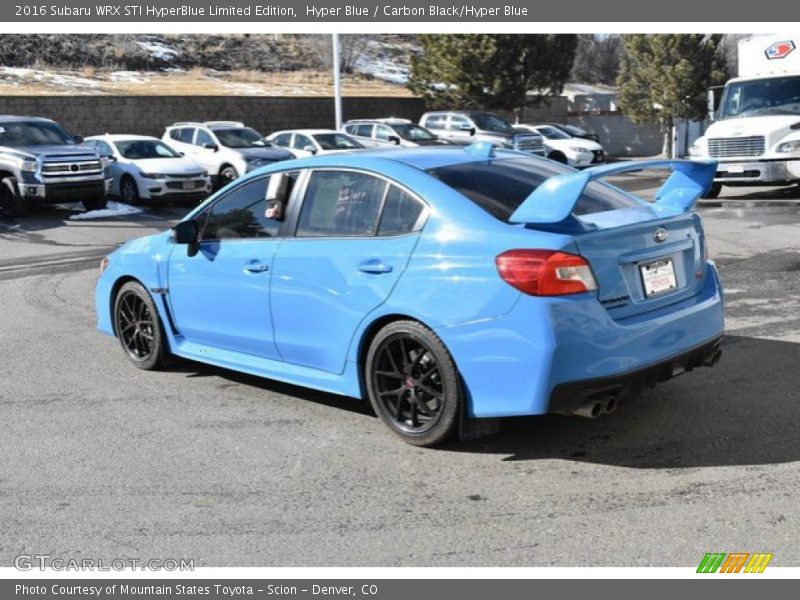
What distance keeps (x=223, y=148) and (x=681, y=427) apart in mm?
18708

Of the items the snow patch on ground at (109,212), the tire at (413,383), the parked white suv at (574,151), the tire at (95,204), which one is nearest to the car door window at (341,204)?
the tire at (413,383)

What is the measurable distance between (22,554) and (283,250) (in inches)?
91.7

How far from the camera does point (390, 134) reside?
27.4 metres

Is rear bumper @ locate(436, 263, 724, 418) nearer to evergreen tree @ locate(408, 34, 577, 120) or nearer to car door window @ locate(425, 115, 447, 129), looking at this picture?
car door window @ locate(425, 115, 447, 129)

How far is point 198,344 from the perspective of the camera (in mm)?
6418

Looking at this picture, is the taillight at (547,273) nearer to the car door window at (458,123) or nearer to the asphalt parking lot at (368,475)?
the asphalt parking lot at (368,475)

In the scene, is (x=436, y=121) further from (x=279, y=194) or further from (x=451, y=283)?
(x=451, y=283)

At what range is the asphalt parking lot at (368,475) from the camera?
3990mm

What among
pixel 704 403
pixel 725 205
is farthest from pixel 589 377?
pixel 725 205

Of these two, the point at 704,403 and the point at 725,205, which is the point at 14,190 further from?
the point at 704,403

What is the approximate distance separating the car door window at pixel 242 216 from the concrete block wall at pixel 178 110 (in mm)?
25494

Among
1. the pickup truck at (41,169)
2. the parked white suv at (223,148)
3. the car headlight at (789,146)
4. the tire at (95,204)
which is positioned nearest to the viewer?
the car headlight at (789,146)

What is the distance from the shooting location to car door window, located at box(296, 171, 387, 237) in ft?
17.5

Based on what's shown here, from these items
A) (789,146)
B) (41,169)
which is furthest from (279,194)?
(789,146)
